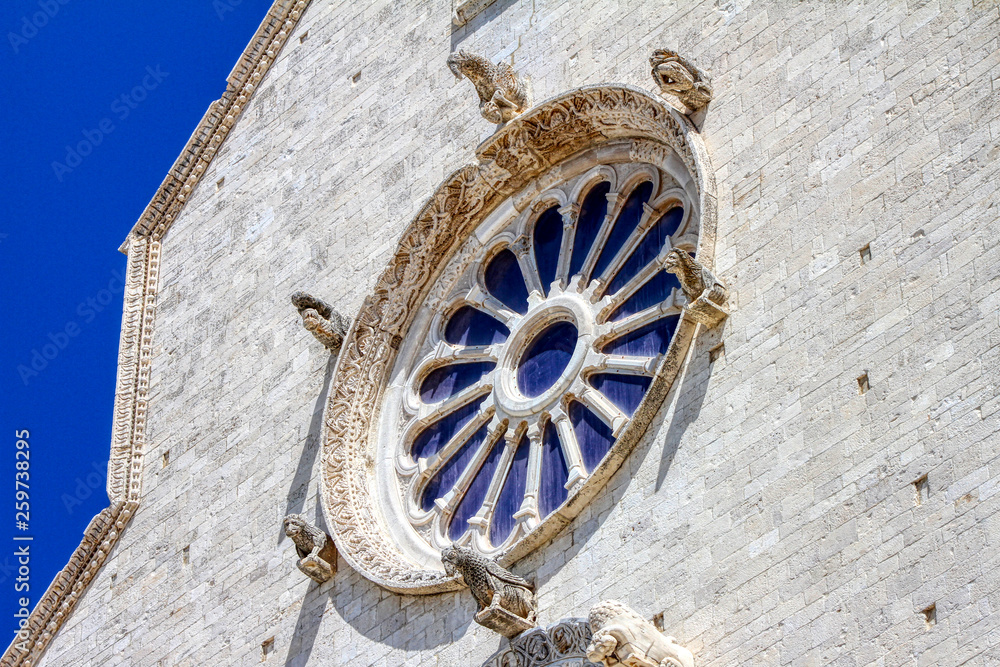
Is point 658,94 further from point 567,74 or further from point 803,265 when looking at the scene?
point 803,265

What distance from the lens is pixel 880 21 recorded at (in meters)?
14.1

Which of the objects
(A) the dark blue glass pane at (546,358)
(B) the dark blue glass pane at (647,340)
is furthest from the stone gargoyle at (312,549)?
(B) the dark blue glass pane at (647,340)

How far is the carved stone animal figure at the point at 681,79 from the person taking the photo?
587 inches

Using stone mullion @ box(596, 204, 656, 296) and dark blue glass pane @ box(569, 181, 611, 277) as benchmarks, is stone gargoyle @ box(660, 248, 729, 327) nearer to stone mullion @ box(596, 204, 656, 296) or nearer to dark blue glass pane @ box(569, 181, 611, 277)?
stone mullion @ box(596, 204, 656, 296)

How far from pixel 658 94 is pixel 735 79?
0.78 meters

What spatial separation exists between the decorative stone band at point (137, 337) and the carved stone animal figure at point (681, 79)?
5766 mm

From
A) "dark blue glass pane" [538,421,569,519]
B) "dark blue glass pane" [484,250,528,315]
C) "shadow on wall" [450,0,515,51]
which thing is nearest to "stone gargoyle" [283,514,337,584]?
"dark blue glass pane" [538,421,569,519]

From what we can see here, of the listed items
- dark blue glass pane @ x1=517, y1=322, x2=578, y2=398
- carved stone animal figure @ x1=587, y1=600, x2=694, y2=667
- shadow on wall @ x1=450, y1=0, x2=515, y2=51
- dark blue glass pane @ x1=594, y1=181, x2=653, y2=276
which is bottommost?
carved stone animal figure @ x1=587, y1=600, x2=694, y2=667

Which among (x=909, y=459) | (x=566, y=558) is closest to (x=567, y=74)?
(x=566, y=558)

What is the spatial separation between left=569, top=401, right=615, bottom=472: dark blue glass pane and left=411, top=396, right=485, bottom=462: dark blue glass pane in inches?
43.8

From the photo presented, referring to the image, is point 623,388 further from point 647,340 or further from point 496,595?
point 496,595

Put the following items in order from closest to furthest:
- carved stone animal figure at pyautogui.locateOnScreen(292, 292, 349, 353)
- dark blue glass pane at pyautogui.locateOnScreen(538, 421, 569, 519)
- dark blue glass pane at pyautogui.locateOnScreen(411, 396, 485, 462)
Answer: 1. dark blue glass pane at pyautogui.locateOnScreen(538, 421, 569, 519)
2. dark blue glass pane at pyautogui.locateOnScreen(411, 396, 485, 462)
3. carved stone animal figure at pyautogui.locateOnScreen(292, 292, 349, 353)

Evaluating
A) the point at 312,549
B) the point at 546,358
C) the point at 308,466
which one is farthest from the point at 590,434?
the point at 308,466

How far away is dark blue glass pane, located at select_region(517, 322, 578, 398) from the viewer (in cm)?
1542
